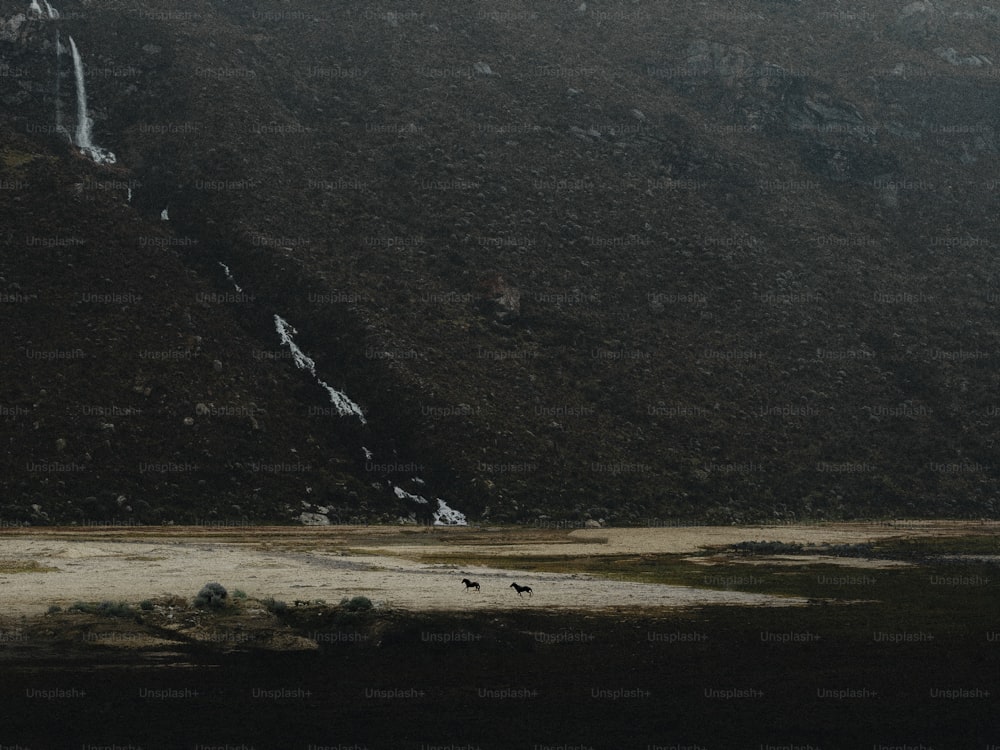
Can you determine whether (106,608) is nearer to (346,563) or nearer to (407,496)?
(346,563)

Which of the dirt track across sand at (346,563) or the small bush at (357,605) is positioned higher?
the small bush at (357,605)

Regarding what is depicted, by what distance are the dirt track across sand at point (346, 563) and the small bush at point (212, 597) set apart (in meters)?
2.02

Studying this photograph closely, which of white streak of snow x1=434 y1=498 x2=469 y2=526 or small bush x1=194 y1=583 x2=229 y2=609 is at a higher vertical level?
small bush x1=194 y1=583 x2=229 y2=609

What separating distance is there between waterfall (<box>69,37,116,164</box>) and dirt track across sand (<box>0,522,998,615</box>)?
47.9 meters

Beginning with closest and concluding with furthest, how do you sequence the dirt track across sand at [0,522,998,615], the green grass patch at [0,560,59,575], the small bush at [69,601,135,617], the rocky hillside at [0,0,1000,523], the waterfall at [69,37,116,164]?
the small bush at [69,601,135,617], the dirt track across sand at [0,522,998,615], the green grass patch at [0,560,59,575], the rocky hillside at [0,0,1000,523], the waterfall at [69,37,116,164]

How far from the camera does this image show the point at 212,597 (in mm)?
A: 33250

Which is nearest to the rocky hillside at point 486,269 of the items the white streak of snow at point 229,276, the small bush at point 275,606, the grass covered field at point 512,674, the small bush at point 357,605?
the white streak of snow at point 229,276

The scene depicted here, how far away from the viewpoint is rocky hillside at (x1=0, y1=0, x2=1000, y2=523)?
6938 cm

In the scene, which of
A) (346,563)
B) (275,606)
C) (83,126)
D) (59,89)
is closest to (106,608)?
(275,606)

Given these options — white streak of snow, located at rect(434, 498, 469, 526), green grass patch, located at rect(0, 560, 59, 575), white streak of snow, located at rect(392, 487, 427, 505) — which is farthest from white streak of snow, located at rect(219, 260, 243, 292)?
green grass patch, located at rect(0, 560, 59, 575)

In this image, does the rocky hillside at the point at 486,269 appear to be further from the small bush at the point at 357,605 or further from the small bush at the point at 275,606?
the small bush at the point at 357,605

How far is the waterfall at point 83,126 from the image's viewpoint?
95.1m

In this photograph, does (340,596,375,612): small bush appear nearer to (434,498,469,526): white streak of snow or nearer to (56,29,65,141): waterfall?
(434,498,469,526): white streak of snow

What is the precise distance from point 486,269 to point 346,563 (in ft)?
158
